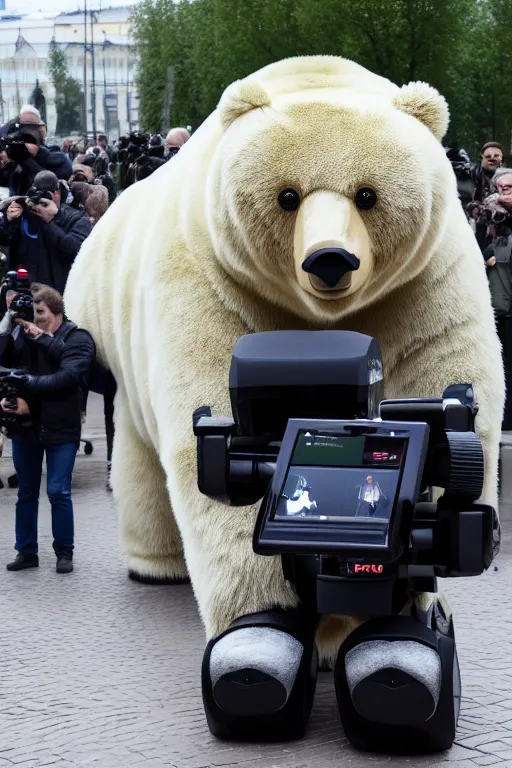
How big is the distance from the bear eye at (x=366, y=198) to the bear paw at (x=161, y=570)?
2654 millimetres

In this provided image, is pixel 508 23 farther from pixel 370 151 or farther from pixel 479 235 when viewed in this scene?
pixel 370 151

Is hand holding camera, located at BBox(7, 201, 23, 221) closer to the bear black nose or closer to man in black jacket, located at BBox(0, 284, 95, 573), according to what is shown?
man in black jacket, located at BBox(0, 284, 95, 573)

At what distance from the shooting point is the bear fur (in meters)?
4.74

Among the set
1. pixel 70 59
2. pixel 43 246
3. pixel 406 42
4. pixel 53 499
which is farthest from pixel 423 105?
pixel 70 59

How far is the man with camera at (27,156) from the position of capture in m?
11.6

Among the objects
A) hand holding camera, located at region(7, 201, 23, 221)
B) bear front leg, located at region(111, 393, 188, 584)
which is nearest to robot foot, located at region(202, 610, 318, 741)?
bear front leg, located at region(111, 393, 188, 584)

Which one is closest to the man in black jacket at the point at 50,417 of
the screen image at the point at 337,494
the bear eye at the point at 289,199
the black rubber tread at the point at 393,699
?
the bear eye at the point at 289,199

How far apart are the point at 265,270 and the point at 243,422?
2.65 feet

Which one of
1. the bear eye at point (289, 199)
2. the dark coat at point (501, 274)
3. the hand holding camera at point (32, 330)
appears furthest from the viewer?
the dark coat at point (501, 274)

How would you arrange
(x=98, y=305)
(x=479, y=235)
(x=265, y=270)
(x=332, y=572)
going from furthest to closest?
(x=479, y=235) < (x=98, y=305) < (x=265, y=270) < (x=332, y=572)

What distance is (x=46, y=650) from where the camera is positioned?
19.3ft

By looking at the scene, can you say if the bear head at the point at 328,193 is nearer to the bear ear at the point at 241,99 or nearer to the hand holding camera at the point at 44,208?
the bear ear at the point at 241,99

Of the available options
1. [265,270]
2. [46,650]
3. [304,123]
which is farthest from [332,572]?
[46,650]

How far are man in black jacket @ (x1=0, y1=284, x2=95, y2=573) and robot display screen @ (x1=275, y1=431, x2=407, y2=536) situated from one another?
338 cm
